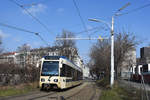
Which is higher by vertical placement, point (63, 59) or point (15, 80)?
point (63, 59)

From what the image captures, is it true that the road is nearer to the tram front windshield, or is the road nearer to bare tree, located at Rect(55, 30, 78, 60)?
the tram front windshield

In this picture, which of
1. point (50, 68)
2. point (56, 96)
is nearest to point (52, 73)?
point (50, 68)

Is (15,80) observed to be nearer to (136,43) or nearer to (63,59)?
(63,59)

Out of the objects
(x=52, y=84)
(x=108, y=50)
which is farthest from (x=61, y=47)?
(x=52, y=84)

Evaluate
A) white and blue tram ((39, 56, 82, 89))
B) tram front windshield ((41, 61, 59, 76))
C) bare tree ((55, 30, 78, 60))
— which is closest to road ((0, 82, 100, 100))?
white and blue tram ((39, 56, 82, 89))

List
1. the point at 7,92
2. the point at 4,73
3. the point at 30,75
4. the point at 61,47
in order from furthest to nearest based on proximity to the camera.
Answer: the point at 61,47 → the point at 30,75 → the point at 4,73 → the point at 7,92

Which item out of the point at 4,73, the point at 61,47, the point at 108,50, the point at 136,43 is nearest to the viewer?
the point at 4,73

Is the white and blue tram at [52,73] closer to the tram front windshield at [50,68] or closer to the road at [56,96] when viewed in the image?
the tram front windshield at [50,68]

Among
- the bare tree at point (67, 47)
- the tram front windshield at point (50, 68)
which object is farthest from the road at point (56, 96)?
the bare tree at point (67, 47)

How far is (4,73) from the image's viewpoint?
20156 mm

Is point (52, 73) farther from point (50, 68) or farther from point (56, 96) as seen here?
point (56, 96)

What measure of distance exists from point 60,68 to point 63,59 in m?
1.14

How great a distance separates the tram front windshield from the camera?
746 inches

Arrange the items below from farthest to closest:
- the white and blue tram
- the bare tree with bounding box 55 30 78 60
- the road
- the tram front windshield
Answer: the bare tree with bounding box 55 30 78 60, the tram front windshield, the white and blue tram, the road
